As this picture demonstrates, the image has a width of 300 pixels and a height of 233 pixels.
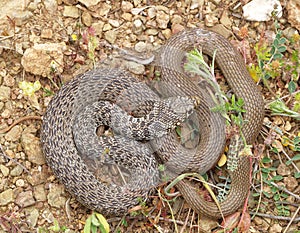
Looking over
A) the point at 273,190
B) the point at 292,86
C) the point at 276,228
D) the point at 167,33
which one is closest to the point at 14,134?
the point at 167,33

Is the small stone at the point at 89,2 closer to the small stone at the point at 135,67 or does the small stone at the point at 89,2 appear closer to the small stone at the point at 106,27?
the small stone at the point at 106,27

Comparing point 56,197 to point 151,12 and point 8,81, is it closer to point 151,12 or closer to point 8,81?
point 8,81

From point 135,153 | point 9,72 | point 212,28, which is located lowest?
point 135,153

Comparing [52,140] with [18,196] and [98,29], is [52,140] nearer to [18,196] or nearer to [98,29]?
[18,196]

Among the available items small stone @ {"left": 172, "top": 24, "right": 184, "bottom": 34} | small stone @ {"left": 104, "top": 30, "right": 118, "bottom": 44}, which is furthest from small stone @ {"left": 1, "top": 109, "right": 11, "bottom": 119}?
small stone @ {"left": 172, "top": 24, "right": 184, "bottom": 34}

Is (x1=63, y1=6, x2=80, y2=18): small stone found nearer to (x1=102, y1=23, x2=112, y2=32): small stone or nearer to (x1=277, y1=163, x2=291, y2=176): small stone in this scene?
(x1=102, y1=23, x2=112, y2=32): small stone

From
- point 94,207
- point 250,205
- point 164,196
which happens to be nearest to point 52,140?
point 94,207
